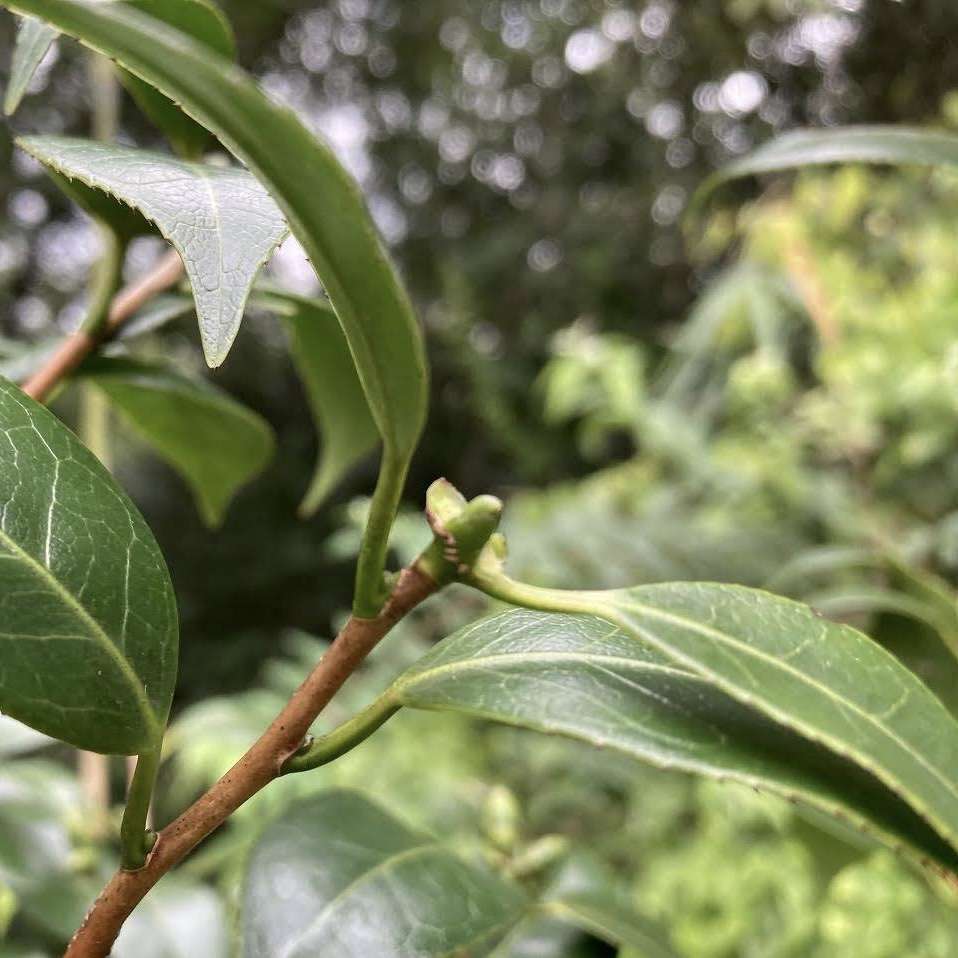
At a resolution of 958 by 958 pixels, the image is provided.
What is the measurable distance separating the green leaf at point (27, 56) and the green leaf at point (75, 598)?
0.10 m

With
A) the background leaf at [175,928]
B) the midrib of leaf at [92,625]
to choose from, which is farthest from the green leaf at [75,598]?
the background leaf at [175,928]

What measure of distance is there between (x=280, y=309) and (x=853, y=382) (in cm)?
66

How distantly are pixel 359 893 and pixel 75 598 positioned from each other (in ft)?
0.38

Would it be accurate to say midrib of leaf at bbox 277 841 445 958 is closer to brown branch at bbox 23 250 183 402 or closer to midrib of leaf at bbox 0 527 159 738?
midrib of leaf at bbox 0 527 159 738

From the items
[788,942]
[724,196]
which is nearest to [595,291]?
[724,196]

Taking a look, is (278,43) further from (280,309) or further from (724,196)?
(280,309)

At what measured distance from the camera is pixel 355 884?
9.9 inches

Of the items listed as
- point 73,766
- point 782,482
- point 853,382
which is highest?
point 853,382

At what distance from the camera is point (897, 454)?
A: 87cm

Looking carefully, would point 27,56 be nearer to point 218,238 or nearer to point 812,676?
point 218,238

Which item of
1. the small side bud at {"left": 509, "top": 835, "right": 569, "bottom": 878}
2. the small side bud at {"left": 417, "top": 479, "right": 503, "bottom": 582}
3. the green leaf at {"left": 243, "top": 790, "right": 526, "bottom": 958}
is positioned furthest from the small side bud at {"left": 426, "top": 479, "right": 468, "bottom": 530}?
the small side bud at {"left": 509, "top": 835, "right": 569, "bottom": 878}

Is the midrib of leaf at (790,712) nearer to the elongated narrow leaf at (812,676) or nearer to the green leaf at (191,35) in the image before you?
the elongated narrow leaf at (812,676)

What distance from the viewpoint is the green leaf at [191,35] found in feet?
0.86

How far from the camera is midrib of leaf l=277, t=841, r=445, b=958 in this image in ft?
0.75
